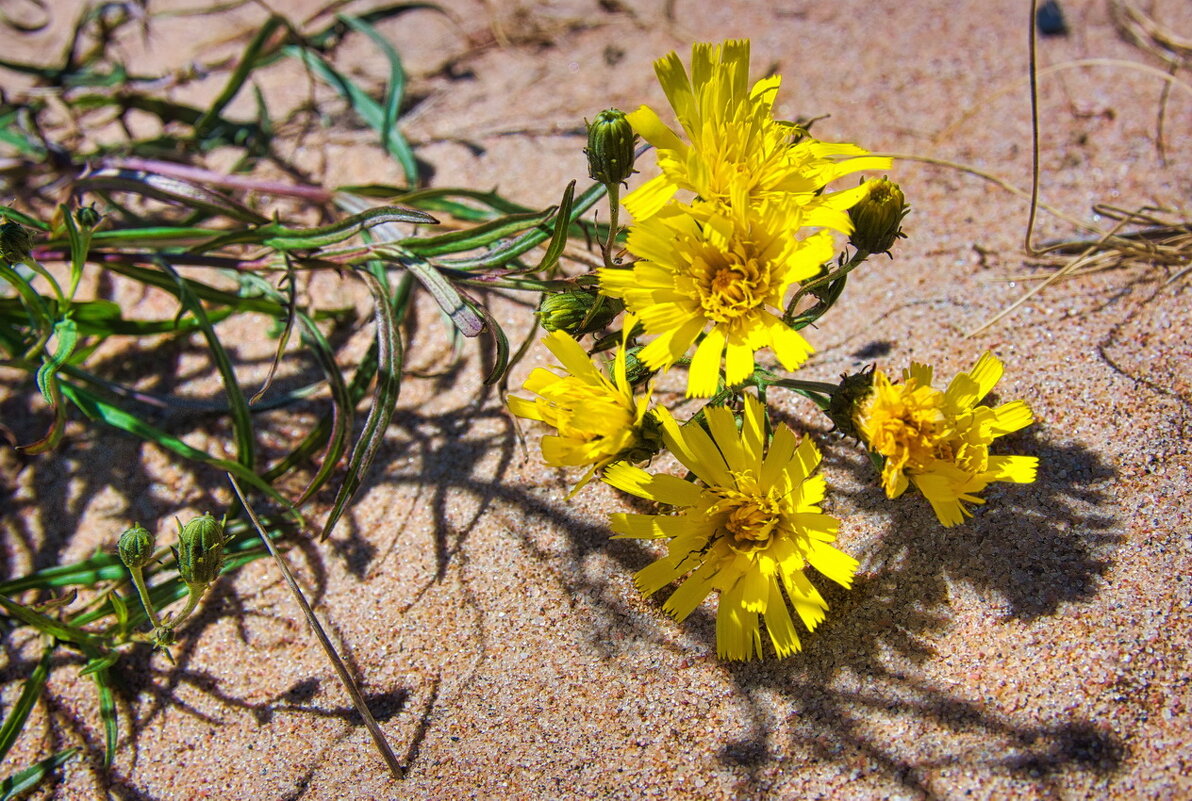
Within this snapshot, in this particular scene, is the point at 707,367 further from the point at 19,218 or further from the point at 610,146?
the point at 19,218

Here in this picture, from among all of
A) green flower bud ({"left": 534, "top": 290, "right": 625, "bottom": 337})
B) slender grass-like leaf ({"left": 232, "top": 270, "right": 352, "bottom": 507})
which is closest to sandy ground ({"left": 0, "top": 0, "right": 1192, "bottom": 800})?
slender grass-like leaf ({"left": 232, "top": 270, "right": 352, "bottom": 507})

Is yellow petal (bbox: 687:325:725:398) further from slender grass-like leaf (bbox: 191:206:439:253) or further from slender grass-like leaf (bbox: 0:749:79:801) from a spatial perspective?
slender grass-like leaf (bbox: 0:749:79:801)

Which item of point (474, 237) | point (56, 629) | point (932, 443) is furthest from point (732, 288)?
point (56, 629)

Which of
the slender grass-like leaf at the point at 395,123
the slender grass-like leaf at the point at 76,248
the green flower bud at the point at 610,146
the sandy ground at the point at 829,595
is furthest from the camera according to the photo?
the slender grass-like leaf at the point at 395,123

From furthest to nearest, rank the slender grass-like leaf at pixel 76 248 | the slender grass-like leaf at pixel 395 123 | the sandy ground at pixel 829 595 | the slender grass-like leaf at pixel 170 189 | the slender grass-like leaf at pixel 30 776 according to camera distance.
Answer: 1. the slender grass-like leaf at pixel 395 123
2. the slender grass-like leaf at pixel 170 189
3. the slender grass-like leaf at pixel 76 248
4. the slender grass-like leaf at pixel 30 776
5. the sandy ground at pixel 829 595

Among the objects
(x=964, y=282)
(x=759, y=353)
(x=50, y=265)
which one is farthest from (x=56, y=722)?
(x=964, y=282)

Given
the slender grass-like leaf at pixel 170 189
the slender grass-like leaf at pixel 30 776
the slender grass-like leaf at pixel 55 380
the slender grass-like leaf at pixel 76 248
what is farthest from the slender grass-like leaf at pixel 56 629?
the slender grass-like leaf at pixel 170 189

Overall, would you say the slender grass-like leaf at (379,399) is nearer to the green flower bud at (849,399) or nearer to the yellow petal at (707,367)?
the yellow petal at (707,367)
